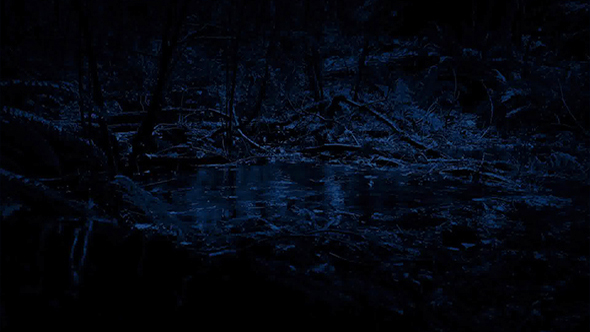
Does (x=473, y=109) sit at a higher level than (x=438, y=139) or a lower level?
higher

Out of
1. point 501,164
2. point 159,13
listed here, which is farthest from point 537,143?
point 159,13

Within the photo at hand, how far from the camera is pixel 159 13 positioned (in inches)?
358

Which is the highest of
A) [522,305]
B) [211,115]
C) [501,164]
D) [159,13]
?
[159,13]

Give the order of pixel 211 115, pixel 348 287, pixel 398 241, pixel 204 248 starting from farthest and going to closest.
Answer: pixel 211 115
pixel 398 241
pixel 204 248
pixel 348 287

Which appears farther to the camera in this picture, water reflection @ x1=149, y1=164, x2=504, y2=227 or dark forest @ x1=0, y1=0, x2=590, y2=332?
water reflection @ x1=149, y1=164, x2=504, y2=227

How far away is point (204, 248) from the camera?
6.80ft

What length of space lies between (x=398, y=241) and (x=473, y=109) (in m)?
6.56

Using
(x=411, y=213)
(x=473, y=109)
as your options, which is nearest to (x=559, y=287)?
(x=411, y=213)

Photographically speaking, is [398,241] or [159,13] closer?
Result: [398,241]

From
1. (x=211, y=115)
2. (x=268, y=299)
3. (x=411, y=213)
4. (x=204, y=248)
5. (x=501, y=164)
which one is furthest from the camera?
(x=211, y=115)

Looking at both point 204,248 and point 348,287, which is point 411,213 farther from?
point 204,248

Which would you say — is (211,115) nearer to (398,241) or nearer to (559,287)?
(398,241)

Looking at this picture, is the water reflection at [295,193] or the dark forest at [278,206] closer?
the dark forest at [278,206]

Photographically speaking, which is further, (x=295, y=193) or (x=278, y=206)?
(x=295, y=193)
